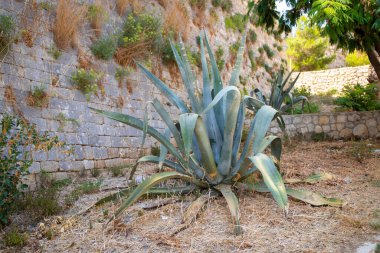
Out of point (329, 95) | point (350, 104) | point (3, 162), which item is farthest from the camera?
point (329, 95)

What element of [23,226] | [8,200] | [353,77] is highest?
[353,77]

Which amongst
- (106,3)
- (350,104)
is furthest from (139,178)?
(350,104)

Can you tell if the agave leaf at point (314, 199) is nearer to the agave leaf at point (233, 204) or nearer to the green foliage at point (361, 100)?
the agave leaf at point (233, 204)

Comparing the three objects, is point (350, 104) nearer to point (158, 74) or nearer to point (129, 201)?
point (158, 74)

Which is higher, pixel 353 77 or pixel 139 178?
pixel 353 77

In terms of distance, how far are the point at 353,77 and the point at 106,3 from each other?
10.6 meters

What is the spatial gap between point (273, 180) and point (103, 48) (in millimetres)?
4021

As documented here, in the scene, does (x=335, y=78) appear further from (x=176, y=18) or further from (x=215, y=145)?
(x=215, y=145)

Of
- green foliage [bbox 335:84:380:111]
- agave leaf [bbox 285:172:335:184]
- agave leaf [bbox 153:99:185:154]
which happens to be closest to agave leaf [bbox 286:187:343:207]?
agave leaf [bbox 285:172:335:184]

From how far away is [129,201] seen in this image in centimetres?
235

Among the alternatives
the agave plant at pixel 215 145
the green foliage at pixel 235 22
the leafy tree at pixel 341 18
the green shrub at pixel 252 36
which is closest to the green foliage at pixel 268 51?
the green shrub at pixel 252 36

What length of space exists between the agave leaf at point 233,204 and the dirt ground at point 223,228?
55 millimetres

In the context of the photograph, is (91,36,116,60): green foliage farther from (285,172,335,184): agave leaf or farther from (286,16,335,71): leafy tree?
(286,16,335,71): leafy tree

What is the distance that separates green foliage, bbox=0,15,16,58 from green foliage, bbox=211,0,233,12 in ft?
21.8
